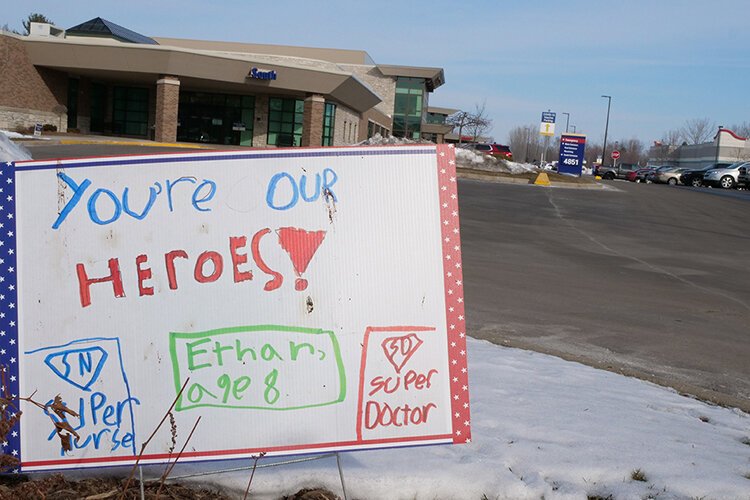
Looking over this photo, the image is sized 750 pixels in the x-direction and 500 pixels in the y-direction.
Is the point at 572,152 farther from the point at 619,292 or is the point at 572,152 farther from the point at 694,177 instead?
the point at 619,292

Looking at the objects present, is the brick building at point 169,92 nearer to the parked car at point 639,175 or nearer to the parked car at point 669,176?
→ the parked car at point 669,176

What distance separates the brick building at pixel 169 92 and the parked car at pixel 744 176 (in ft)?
76.1

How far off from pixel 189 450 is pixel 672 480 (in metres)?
2.28

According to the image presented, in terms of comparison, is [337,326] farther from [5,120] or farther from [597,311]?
[5,120]

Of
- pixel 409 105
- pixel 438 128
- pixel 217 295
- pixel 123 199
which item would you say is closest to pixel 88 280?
pixel 123 199

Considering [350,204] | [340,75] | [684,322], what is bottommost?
[684,322]

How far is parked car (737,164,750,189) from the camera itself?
45594mm

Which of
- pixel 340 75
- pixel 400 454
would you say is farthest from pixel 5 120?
pixel 400 454

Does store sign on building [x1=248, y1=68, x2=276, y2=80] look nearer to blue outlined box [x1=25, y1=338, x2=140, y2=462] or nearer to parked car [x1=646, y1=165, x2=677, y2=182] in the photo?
parked car [x1=646, y1=165, x2=677, y2=182]

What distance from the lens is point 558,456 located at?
12.6 feet

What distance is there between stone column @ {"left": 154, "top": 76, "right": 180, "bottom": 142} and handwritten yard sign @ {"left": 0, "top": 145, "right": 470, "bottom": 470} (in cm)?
3862

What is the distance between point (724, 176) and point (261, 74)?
28.8m

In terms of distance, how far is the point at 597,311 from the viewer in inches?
338

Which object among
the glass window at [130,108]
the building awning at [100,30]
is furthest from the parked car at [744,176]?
the building awning at [100,30]
